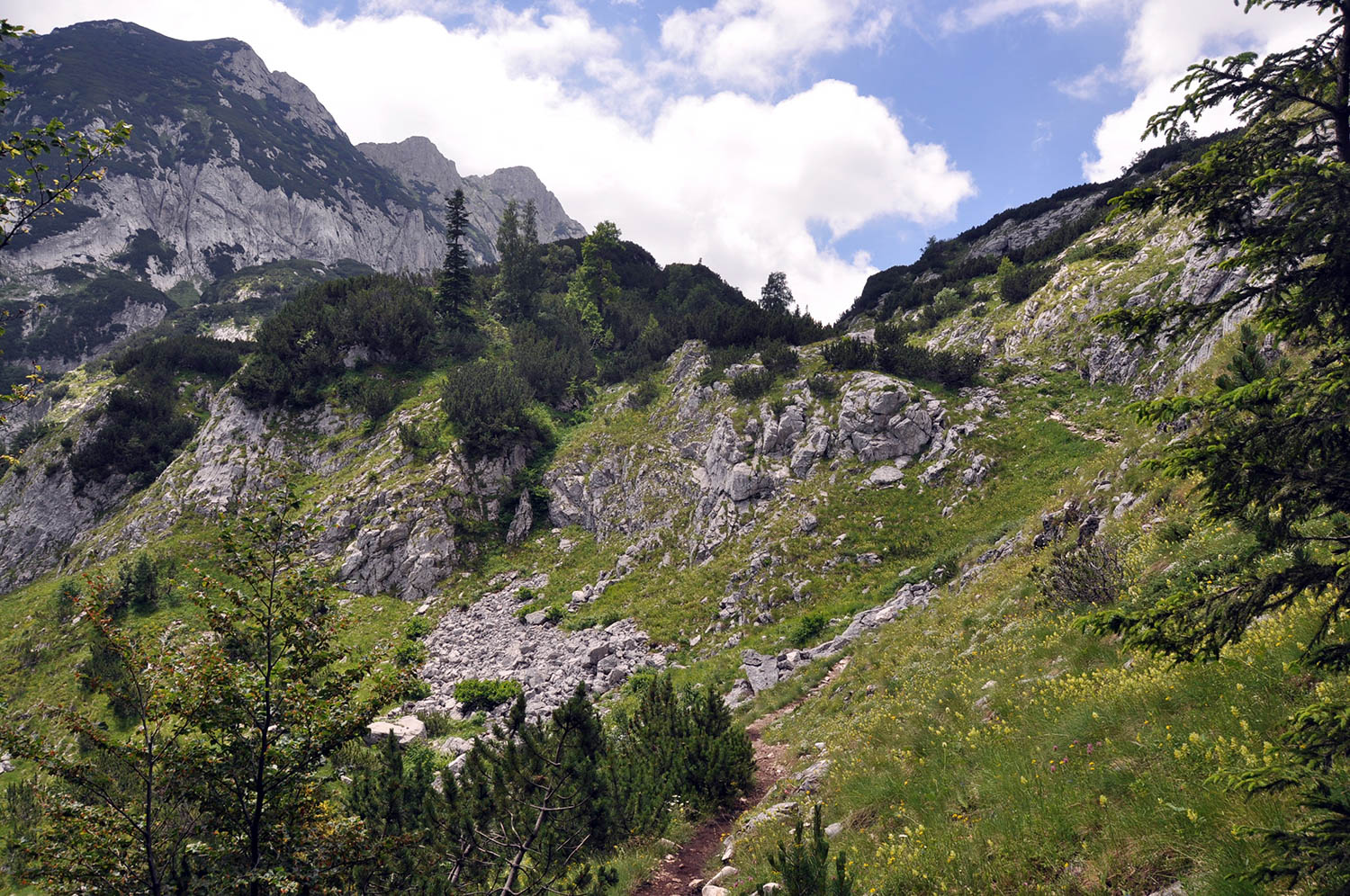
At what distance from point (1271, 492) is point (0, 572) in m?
54.8

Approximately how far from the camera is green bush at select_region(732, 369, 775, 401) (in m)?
31.1

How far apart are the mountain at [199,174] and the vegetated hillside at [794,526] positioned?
76.8 m

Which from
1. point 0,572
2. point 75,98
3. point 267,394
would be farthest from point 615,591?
point 75,98

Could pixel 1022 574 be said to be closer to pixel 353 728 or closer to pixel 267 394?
pixel 353 728

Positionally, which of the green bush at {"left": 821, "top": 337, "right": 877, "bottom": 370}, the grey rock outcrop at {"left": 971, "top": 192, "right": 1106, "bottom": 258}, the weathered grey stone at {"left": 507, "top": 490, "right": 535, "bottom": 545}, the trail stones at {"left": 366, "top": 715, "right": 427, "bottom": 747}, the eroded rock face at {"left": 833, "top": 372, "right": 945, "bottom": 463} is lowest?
the trail stones at {"left": 366, "top": 715, "right": 427, "bottom": 747}

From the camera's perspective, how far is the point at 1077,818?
198 inches

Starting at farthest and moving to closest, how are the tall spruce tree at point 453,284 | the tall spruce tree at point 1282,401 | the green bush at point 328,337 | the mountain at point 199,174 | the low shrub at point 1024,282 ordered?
the mountain at point 199,174, the tall spruce tree at point 453,284, the green bush at point 328,337, the low shrub at point 1024,282, the tall spruce tree at point 1282,401

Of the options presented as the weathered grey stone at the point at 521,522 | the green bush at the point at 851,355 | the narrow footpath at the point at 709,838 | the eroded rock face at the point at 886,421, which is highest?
the green bush at the point at 851,355

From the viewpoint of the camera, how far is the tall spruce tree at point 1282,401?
10.4 ft

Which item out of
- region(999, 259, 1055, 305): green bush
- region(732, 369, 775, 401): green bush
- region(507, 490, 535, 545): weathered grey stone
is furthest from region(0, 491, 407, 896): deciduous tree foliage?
region(999, 259, 1055, 305): green bush

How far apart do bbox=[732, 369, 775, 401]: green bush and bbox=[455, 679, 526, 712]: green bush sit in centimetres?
1926

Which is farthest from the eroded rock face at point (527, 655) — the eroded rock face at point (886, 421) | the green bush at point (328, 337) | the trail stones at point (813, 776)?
the green bush at point (328, 337)

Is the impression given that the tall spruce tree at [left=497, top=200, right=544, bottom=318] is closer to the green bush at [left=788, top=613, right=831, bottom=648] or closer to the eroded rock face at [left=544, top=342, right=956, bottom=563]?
the eroded rock face at [left=544, top=342, right=956, bottom=563]

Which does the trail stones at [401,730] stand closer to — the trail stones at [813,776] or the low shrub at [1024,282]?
the trail stones at [813,776]
